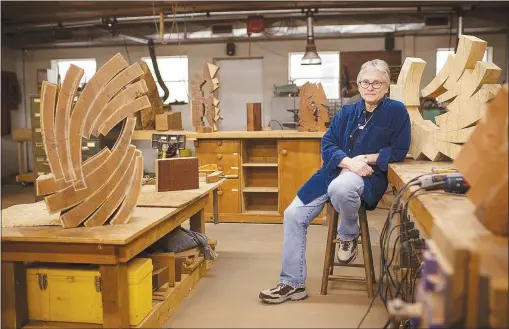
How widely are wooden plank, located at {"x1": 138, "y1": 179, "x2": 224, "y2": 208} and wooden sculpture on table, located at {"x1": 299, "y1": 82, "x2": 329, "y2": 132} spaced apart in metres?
2.16

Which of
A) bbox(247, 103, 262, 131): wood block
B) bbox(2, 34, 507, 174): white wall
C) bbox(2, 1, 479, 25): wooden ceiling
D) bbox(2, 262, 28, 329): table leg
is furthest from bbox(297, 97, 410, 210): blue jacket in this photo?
bbox(2, 34, 507, 174): white wall

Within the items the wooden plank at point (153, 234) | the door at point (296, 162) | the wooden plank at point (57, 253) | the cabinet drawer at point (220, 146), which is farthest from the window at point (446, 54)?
the wooden plank at point (57, 253)

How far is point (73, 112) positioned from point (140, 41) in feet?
24.1

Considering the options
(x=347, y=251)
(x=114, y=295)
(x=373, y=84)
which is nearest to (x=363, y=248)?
(x=347, y=251)

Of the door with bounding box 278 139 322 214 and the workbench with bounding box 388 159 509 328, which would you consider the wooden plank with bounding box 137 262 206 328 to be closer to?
the workbench with bounding box 388 159 509 328

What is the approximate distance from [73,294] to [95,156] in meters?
0.69

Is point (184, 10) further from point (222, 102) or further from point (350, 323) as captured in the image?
point (350, 323)

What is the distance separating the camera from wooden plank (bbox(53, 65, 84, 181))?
2.65 m

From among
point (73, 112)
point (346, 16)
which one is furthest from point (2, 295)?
point (346, 16)

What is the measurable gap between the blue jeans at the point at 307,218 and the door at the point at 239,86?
23.1 ft

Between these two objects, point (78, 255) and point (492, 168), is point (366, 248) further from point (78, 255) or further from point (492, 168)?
point (492, 168)

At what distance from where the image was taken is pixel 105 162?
2771 millimetres

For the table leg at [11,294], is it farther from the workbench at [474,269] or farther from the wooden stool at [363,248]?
the workbench at [474,269]

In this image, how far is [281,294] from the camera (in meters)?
3.34
